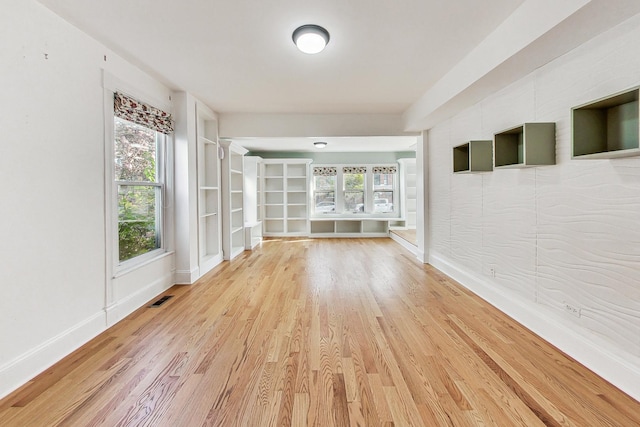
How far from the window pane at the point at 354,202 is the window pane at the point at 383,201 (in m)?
0.35

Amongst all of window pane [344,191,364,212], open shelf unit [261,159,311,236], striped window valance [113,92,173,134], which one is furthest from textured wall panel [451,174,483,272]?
open shelf unit [261,159,311,236]

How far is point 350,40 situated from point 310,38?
38 cm

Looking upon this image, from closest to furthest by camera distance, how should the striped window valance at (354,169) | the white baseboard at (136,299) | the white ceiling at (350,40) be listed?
1. the white ceiling at (350,40)
2. the white baseboard at (136,299)
3. the striped window valance at (354,169)

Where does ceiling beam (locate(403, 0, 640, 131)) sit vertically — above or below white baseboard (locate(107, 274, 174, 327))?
above

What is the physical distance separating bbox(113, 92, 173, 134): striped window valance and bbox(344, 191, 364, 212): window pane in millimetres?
5413

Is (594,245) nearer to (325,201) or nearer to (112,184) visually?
(112,184)

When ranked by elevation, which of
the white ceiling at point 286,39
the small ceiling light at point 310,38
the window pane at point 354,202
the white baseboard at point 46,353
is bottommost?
the white baseboard at point 46,353

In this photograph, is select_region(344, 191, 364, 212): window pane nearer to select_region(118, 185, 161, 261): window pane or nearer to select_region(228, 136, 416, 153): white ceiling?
select_region(228, 136, 416, 153): white ceiling

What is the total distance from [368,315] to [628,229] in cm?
192

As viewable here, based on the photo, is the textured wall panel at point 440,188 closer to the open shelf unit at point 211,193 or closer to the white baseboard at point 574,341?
the white baseboard at point 574,341

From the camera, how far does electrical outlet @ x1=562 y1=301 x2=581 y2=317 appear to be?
6.91ft

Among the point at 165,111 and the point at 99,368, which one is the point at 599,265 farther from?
the point at 165,111

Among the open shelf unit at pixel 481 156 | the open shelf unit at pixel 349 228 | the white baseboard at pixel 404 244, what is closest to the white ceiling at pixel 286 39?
the open shelf unit at pixel 481 156

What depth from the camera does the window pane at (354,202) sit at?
8.39 meters
